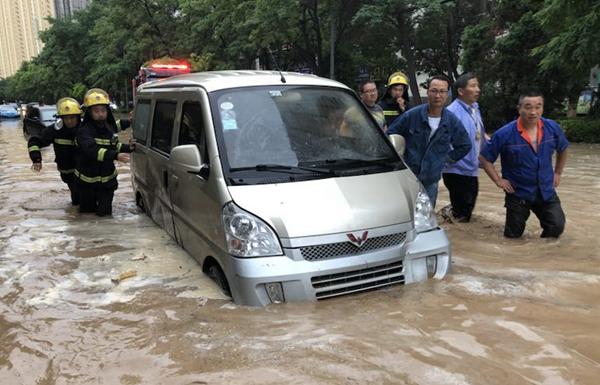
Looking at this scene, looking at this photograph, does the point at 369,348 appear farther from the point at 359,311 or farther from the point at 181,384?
the point at 181,384

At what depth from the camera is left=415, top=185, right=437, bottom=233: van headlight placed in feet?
14.4

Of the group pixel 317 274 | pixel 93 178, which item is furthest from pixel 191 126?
pixel 93 178

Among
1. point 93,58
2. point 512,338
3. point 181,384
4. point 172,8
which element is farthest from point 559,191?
point 93,58

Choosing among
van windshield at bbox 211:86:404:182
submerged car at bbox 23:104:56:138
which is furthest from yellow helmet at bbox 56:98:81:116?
submerged car at bbox 23:104:56:138

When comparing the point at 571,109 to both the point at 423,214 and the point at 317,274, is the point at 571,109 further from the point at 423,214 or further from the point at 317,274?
the point at 317,274

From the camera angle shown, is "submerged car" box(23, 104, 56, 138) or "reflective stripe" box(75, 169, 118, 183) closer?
"reflective stripe" box(75, 169, 118, 183)

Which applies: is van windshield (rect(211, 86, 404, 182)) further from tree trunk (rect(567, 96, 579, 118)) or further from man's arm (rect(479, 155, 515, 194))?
tree trunk (rect(567, 96, 579, 118))

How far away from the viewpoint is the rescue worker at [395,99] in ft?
24.1

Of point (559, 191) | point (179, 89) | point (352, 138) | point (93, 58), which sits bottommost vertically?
point (559, 191)

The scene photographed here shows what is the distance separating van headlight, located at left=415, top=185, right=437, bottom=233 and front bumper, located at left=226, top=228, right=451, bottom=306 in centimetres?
18

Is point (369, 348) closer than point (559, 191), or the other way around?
point (369, 348)

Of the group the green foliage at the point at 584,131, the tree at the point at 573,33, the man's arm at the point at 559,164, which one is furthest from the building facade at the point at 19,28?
the man's arm at the point at 559,164

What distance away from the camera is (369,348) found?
11.4 feet

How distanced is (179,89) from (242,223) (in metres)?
2.08
